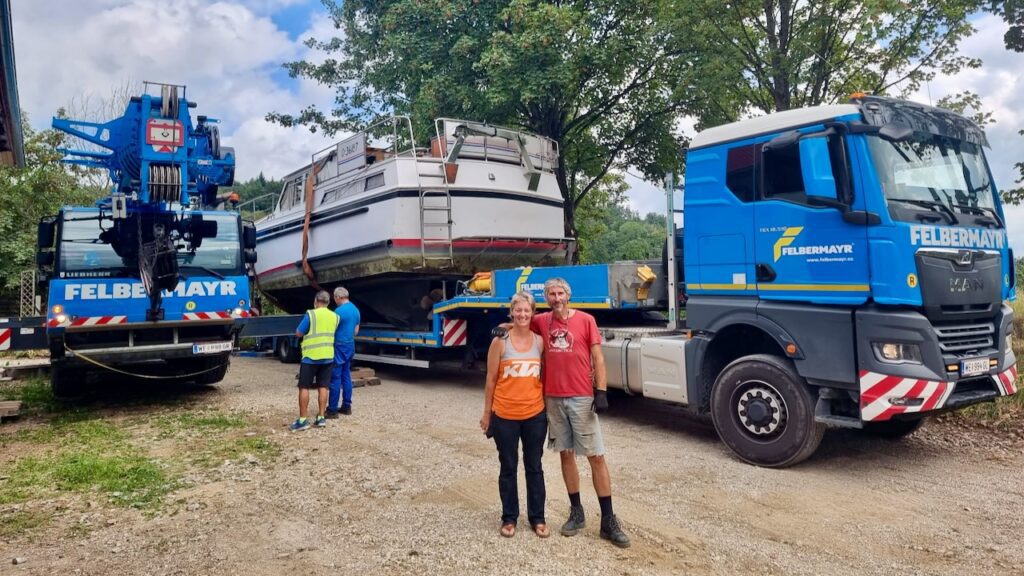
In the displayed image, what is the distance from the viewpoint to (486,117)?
1360cm

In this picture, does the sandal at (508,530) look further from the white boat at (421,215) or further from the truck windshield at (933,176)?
the white boat at (421,215)

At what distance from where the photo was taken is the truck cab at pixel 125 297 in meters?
7.77

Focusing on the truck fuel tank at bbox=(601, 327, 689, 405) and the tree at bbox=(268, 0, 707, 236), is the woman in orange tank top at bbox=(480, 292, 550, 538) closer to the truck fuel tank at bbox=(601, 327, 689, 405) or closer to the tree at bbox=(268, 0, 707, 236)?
the truck fuel tank at bbox=(601, 327, 689, 405)

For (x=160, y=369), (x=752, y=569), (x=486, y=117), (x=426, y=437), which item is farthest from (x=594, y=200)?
(x=752, y=569)

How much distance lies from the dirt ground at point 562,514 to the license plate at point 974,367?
800 mm

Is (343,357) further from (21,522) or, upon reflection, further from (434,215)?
(21,522)

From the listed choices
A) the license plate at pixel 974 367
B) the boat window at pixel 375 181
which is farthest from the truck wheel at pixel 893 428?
the boat window at pixel 375 181

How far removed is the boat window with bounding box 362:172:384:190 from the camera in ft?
31.3

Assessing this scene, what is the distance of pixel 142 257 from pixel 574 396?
6.16 meters

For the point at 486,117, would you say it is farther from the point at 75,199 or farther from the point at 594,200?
the point at 75,199

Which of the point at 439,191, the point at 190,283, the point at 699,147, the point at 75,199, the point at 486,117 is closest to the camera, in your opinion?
the point at 699,147

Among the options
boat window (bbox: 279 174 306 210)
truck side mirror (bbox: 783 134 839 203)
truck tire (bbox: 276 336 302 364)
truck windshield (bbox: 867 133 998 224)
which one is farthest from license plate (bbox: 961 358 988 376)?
truck tire (bbox: 276 336 302 364)

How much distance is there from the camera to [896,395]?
15.9ft

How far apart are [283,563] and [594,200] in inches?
633
